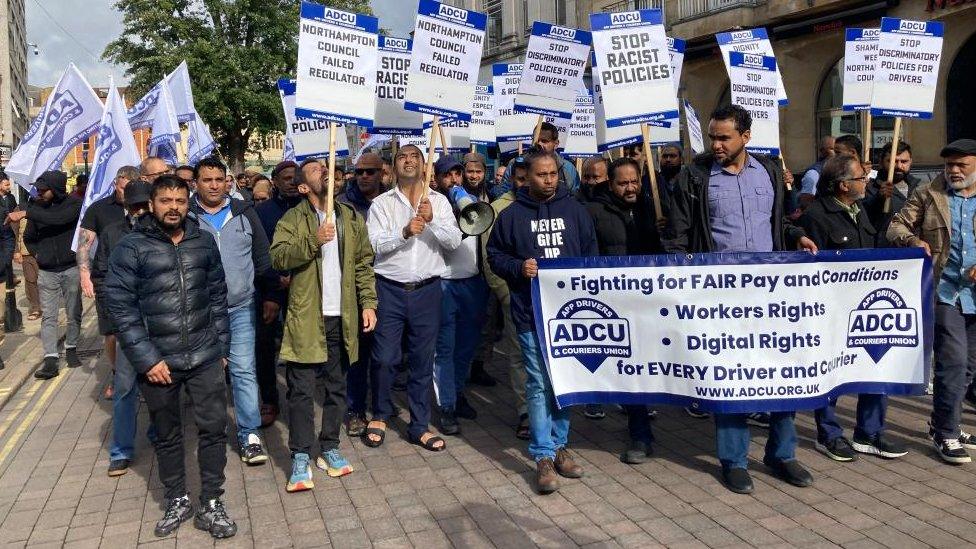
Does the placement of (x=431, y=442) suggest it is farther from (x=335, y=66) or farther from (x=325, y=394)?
(x=335, y=66)

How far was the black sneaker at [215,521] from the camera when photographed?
→ 15.2ft

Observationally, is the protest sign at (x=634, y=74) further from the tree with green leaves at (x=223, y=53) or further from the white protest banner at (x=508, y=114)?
the tree with green leaves at (x=223, y=53)

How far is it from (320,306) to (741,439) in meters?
2.76

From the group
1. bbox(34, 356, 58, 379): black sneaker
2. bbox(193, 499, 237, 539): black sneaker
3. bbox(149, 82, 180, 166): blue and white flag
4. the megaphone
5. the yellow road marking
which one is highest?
bbox(149, 82, 180, 166): blue and white flag

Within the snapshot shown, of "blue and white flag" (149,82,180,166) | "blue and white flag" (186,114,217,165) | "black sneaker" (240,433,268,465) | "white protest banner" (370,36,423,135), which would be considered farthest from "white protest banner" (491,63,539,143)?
"black sneaker" (240,433,268,465)

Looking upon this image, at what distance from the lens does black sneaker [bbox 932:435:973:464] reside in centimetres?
543

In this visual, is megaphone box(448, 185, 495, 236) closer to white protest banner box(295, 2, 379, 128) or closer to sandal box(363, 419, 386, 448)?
white protest banner box(295, 2, 379, 128)

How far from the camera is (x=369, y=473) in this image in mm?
5660

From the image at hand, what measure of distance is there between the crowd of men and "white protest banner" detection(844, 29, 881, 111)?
3731mm

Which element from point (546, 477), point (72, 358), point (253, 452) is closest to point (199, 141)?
point (72, 358)

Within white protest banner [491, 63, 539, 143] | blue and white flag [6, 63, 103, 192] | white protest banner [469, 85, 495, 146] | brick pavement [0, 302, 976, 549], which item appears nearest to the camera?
brick pavement [0, 302, 976, 549]

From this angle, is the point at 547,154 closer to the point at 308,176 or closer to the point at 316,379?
the point at 308,176

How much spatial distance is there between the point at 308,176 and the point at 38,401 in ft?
14.3

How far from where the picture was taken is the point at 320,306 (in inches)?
218
